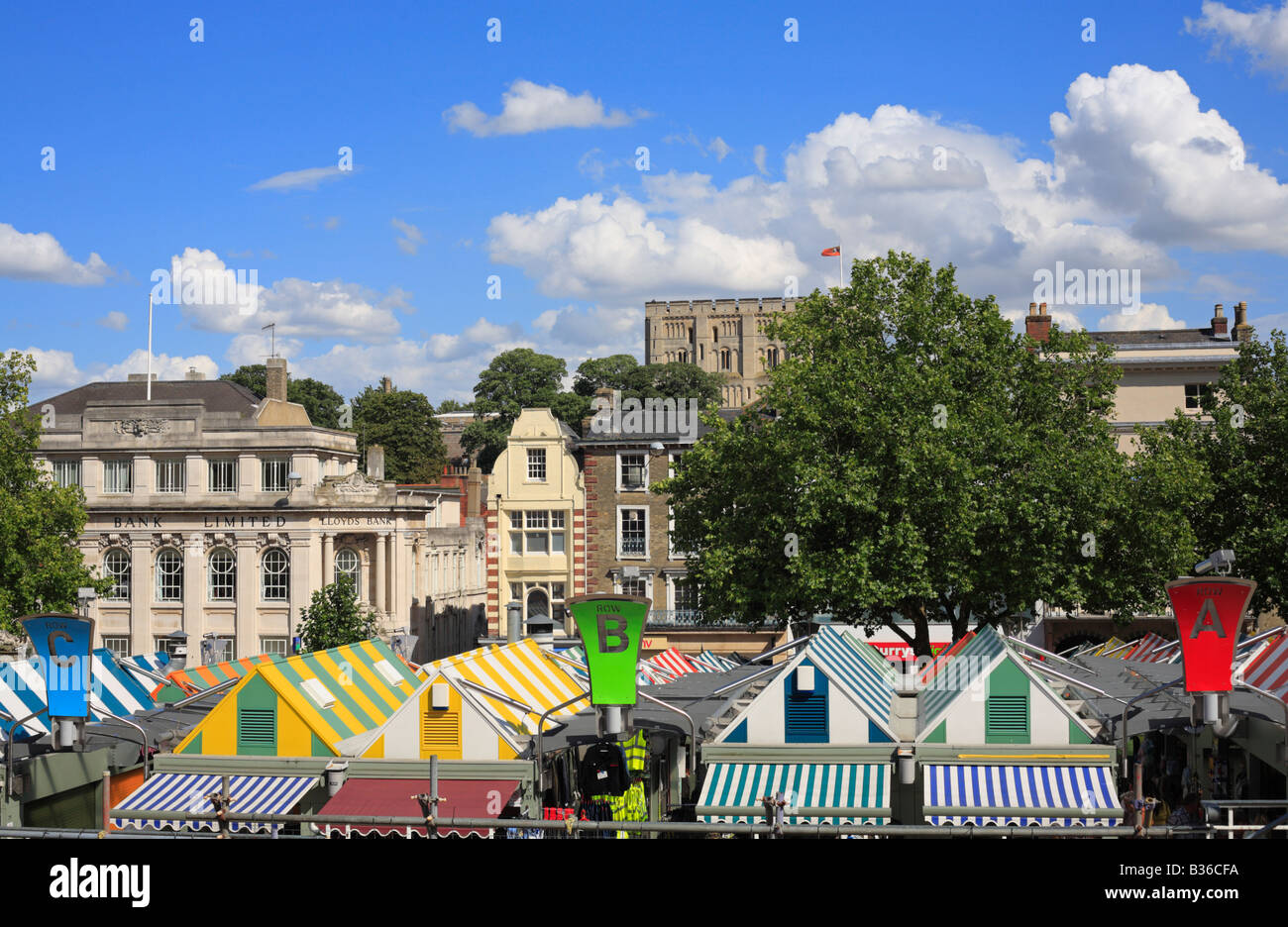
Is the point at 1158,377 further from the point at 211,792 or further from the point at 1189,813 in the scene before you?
the point at 211,792

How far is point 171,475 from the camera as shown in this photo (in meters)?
63.8

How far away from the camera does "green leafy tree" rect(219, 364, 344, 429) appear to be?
12231cm

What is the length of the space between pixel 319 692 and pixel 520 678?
499 cm

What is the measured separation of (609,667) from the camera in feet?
63.1

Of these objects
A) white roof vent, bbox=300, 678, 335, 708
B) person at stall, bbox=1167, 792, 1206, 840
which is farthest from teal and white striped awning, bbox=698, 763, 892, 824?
white roof vent, bbox=300, 678, 335, 708

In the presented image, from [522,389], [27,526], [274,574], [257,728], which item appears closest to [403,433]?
[522,389]

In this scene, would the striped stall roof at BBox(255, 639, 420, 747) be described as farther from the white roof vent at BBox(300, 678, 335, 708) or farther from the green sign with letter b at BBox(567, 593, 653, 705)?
the green sign with letter b at BBox(567, 593, 653, 705)

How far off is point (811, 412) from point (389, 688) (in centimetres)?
1659

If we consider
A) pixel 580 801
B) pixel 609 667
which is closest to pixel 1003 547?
pixel 580 801

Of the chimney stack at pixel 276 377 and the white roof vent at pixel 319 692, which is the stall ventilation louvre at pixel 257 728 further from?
the chimney stack at pixel 276 377

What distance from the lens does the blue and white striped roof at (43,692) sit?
2412 centimetres

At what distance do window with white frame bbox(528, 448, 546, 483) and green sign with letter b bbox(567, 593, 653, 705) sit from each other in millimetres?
47221

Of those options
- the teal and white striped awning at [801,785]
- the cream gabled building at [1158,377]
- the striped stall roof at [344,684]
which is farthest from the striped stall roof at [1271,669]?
the cream gabled building at [1158,377]

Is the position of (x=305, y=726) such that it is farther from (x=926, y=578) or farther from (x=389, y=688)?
(x=926, y=578)
